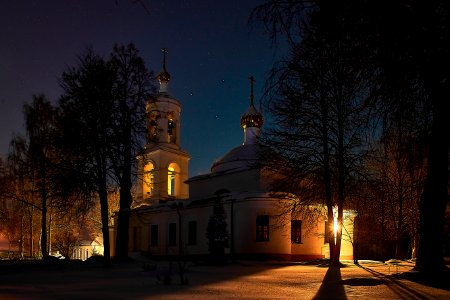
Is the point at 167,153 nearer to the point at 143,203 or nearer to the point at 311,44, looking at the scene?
the point at 143,203

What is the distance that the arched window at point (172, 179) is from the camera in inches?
1634

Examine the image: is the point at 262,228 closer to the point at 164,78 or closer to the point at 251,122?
the point at 251,122

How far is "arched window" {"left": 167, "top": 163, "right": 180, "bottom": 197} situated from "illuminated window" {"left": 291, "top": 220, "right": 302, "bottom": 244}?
1420cm

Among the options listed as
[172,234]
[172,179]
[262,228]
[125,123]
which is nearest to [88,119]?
[125,123]

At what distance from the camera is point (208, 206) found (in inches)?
1304

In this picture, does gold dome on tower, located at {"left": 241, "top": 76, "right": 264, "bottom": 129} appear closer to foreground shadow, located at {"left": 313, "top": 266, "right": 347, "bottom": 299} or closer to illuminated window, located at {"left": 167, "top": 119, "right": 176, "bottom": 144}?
illuminated window, located at {"left": 167, "top": 119, "right": 176, "bottom": 144}

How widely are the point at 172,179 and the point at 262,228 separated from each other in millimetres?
15249

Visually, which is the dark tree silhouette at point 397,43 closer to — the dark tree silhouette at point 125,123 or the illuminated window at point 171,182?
the dark tree silhouette at point 125,123

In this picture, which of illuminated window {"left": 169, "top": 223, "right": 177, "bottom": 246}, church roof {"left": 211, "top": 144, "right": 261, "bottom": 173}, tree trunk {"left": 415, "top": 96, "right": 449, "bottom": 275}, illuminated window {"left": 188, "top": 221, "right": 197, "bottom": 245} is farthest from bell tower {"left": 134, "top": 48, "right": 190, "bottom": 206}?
tree trunk {"left": 415, "top": 96, "right": 449, "bottom": 275}

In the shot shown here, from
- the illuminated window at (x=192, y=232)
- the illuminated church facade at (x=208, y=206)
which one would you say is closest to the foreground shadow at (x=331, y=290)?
the illuminated church facade at (x=208, y=206)

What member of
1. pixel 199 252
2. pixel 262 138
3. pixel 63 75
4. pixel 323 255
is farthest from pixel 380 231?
pixel 63 75

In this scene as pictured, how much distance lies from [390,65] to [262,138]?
1391 cm

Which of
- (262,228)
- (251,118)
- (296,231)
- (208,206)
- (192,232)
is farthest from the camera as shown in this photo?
(251,118)

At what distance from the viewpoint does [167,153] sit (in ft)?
132
